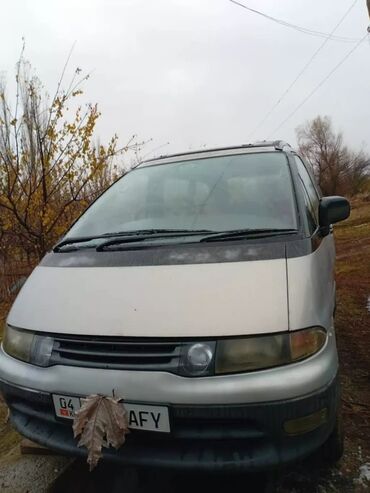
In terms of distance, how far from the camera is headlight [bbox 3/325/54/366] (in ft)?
6.32

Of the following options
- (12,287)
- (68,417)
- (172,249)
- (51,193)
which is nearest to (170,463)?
(68,417)

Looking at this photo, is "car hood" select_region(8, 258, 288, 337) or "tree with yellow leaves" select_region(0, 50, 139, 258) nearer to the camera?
"car hood" select_region(8, 258, 288, 337)

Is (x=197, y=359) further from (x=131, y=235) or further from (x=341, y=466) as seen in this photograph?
(x=341, y=466)

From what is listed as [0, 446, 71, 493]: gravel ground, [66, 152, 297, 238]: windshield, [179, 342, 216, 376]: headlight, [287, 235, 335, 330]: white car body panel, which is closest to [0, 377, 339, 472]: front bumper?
[179, 342, 216, 376]: headlight

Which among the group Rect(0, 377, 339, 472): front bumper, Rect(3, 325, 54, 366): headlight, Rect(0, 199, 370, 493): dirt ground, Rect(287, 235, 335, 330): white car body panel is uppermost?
Rect(287, 235, 335, 330): white car body panel

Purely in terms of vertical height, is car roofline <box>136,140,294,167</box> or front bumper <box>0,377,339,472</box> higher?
car roofline <box>136,140,294,167</box>

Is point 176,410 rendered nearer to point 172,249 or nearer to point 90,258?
point 172,249

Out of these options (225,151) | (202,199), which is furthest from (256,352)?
(225,151)

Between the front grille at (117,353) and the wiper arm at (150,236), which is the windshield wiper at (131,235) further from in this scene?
the front grille at (117,353)

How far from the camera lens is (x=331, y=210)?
2.53 meters

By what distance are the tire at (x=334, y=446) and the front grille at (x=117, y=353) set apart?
932 mm

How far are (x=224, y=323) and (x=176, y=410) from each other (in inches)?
15.3

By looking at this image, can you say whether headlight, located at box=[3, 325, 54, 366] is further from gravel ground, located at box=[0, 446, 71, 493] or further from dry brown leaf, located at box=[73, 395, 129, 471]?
gravel ground, located at box=[0, 446, 71, 493]

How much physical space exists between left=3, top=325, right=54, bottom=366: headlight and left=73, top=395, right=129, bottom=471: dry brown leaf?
336mm
